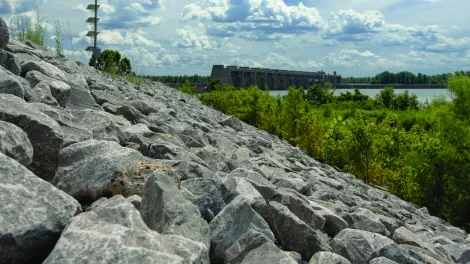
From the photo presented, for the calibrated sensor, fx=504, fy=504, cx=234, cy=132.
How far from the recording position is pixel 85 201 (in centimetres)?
341

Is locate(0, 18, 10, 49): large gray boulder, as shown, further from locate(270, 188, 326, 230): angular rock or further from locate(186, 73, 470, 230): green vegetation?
locate(186, 73, 470, 230): green vegetation

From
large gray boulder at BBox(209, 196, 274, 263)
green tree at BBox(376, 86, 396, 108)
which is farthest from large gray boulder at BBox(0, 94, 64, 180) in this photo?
green tree at BBox(376, 86, 396, 108)

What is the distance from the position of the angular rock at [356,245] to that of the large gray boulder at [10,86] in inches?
119

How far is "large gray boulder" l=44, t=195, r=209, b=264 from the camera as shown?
220 cm

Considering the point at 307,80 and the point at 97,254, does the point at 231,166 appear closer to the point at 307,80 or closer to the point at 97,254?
the point at 97,254

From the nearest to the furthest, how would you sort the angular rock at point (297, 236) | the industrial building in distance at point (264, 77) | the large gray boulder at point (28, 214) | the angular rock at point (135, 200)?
the large gray boulder at point (28, 214), the angular rock at point (135, 200), the angular rock at point (297, 236), the industrial building in distance at point (264, 77)

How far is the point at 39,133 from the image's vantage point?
11.9 feet

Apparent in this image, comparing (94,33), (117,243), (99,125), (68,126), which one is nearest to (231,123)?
(99,125)

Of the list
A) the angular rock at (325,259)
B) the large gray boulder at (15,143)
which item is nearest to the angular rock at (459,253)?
the angular rock at (325,259)

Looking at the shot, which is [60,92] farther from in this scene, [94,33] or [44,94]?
[94,33]

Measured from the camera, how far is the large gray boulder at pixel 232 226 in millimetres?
3150

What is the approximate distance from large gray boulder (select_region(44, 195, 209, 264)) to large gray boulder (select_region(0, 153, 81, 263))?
0.13m

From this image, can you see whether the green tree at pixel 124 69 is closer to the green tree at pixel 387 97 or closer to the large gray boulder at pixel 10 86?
the large gray boulder at pixel 10 86

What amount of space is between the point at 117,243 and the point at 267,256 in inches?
39.0
